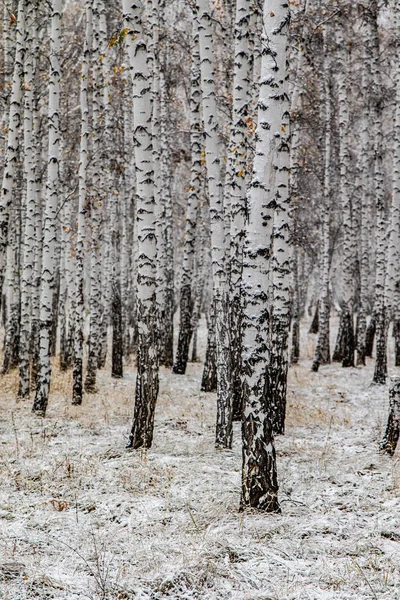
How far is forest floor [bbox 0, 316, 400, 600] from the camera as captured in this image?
12.8ft

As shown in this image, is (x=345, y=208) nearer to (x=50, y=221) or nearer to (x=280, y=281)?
(x=280, y=281)

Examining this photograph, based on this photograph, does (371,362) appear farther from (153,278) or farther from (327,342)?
(153,278)

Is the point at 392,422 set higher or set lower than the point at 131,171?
lower

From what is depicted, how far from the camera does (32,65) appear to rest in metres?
9.91

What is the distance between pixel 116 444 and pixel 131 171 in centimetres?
1364

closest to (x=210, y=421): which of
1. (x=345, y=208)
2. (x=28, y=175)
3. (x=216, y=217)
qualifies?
(x=216, y=217)

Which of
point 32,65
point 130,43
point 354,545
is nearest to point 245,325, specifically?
point 354,545

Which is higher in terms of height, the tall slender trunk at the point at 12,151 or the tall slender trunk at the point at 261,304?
the tall slender trunk at the point at 12,151

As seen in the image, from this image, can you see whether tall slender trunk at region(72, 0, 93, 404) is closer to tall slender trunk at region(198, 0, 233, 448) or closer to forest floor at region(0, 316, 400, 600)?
forest floor at region(0, 316, 400, 600)

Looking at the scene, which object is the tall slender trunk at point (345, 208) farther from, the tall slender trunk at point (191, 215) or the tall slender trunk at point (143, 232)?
the tall slender trunk at point (143, 232)

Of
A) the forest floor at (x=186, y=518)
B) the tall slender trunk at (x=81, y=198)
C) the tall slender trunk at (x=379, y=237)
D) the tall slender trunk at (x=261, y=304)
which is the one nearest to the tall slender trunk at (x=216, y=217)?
the forest floor at (x=186, y=518)

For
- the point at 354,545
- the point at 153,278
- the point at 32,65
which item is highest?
the point at 32,65

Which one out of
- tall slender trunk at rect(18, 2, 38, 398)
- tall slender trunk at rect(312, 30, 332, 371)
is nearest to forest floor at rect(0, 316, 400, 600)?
tall slender trunk at rect(18, 2, 38, 398)

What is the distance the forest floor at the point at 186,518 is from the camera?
3889mm
